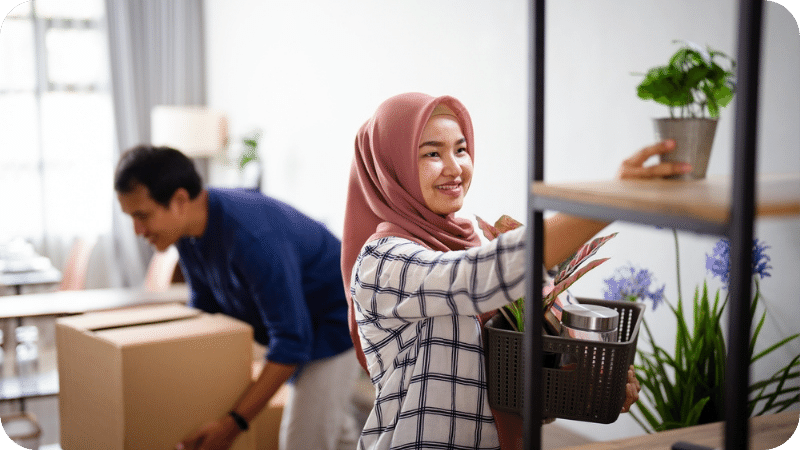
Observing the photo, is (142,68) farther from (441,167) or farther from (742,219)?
(742,219)

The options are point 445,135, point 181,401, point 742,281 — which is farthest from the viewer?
point 181,401

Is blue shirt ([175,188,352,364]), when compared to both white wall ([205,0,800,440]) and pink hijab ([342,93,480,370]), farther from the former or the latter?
white wall ([205,0,800,440])

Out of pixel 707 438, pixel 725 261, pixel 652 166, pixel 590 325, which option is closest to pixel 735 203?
pixel 652 166

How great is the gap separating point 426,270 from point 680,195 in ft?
1.48

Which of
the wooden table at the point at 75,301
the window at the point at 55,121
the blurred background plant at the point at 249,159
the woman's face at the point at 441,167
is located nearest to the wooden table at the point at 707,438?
the woman's face at the point at 441,167

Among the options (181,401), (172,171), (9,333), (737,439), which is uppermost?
(172,171)

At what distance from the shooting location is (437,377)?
1.14m

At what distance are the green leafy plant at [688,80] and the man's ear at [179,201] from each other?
145 cm

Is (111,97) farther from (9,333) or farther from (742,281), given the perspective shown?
(742,281)

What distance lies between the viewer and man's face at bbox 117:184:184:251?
202 cm

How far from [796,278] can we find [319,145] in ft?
10.2

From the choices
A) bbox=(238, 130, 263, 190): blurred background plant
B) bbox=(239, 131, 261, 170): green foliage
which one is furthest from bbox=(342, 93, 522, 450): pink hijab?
bbox=(239, 131, 261, 170): green foliage

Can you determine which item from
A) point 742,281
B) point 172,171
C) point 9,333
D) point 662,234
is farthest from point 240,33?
point 742,281

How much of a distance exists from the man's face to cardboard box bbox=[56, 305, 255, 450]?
27 centimetres
